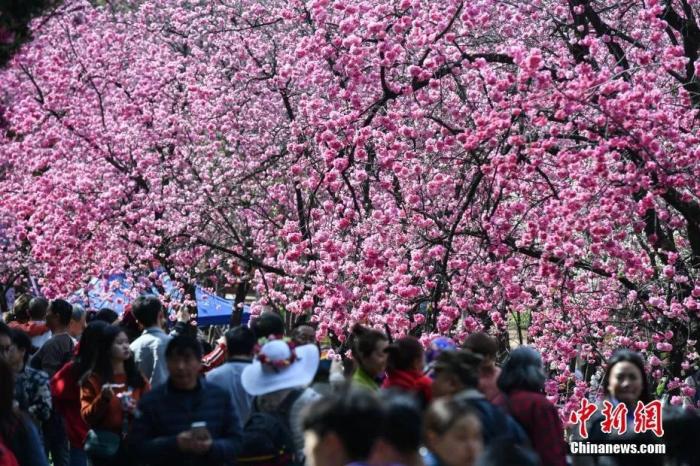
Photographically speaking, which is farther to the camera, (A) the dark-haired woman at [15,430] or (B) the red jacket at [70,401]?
(B) the red jacket at [70,401]

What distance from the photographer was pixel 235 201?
50.1 ft

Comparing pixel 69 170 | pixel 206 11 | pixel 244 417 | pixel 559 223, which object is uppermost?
pixel 206 11

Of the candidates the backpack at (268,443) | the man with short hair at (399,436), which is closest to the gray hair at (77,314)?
the backpack at (268,443)

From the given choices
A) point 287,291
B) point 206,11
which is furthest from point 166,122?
point 287,291

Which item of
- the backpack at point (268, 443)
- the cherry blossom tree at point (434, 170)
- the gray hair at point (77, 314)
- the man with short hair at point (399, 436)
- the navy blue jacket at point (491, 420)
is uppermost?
the cherry blossom tree at point (434, 170)

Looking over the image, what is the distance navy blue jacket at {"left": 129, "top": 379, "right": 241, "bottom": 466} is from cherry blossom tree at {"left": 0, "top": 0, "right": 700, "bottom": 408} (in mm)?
3540

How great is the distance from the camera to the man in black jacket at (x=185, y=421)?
613 centimetres

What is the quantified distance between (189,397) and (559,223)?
4482mm

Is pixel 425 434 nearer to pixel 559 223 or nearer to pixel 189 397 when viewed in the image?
pixel 189 397

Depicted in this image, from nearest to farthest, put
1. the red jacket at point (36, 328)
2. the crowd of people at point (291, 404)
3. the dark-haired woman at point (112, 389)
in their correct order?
the crowd of people at point (291, 404)
the dark-haired woman at point (112, 389)
the red jacket at point (36, 328)

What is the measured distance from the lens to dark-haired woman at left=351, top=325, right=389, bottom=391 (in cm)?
677

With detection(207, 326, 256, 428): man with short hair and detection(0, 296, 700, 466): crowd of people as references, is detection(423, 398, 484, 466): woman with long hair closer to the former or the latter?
detection(0, 296, 700, 466): crowd of people

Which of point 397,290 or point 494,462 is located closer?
point 494,462

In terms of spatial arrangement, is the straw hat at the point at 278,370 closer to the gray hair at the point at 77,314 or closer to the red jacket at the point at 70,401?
the red jacket at the point at 70,401
